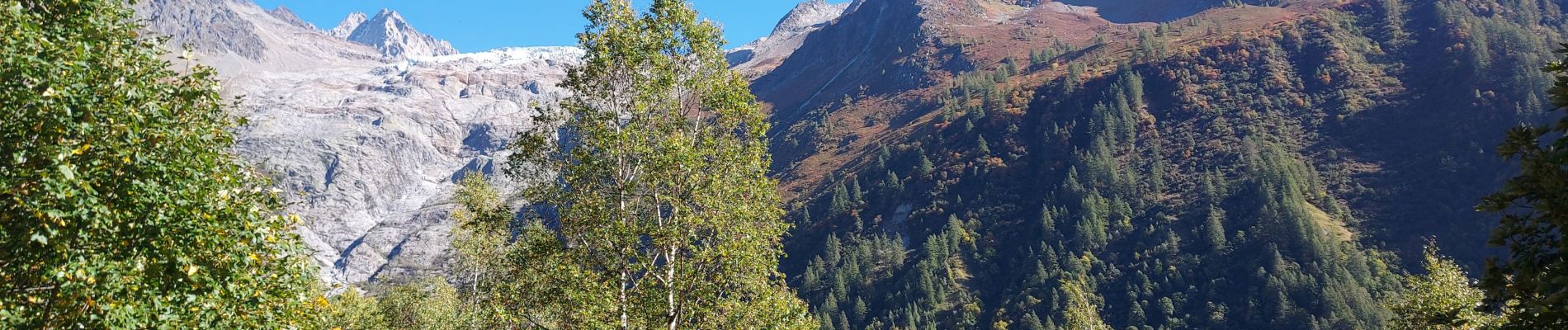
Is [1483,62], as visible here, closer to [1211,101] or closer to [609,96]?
[1211,101]

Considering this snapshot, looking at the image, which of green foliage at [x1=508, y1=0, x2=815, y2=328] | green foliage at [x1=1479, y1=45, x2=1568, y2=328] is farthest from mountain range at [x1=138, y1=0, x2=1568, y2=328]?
green foliage at [x1=508, y1=0, x2=815, y2=328]

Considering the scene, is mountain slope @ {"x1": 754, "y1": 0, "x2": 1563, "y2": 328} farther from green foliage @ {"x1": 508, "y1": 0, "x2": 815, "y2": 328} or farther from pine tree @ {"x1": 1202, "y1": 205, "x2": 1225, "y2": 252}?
green foliage @ {"x1": 508, "y1": 0, "x2": 815, "y2": 328}

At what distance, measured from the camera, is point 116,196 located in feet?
29.5

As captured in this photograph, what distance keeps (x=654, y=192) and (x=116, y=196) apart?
31.9ft

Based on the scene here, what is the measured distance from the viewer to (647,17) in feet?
62.4

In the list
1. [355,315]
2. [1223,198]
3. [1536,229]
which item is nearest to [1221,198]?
[1223,198]

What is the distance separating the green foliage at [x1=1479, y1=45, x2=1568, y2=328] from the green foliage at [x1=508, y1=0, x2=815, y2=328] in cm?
1144

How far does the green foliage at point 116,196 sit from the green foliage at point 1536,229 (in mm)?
15171

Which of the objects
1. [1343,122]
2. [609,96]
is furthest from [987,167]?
[609,96]

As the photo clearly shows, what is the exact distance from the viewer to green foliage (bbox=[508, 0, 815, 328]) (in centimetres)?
1659

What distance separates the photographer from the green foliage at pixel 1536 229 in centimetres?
880

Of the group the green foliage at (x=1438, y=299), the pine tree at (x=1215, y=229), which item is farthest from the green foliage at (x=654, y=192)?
the pine tree at (x=1215, y=229)

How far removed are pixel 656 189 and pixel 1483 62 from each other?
22154 centimetres

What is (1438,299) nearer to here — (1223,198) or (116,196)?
(116,196)
